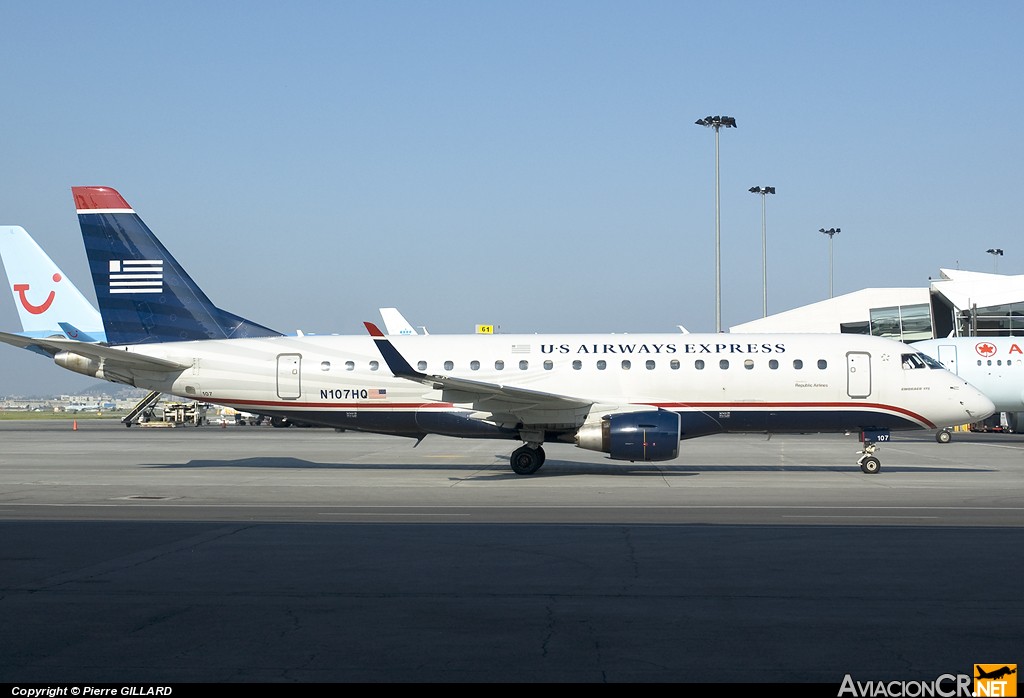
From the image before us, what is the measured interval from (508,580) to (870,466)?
57.8 ft

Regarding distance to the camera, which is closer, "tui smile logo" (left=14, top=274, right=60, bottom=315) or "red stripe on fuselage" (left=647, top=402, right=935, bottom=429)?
"red stripe on fuselage" (left=647, top=402, right=935, bottom=429)

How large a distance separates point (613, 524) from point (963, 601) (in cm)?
648

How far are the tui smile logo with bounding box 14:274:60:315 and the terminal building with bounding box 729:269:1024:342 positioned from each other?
5079cm

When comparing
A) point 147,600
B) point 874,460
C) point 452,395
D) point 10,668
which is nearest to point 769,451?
point 874,460

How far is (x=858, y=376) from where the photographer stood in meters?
25.5

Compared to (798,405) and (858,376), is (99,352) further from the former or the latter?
(858,376)

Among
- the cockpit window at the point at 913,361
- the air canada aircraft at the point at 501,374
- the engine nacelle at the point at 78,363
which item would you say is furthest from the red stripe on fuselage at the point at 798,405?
the engine nacelle at the point at 78,363

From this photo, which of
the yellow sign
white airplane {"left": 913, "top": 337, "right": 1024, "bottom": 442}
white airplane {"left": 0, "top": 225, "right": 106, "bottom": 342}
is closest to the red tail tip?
white airplane {"left": 0, "top": 225, "right": 106, "bottom": 342}

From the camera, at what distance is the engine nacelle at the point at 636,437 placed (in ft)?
77.4

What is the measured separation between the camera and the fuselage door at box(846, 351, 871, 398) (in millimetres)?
25453

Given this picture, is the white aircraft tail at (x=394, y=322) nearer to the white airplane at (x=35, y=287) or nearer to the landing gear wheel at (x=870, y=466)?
the white airplane at (x=35, y=287)

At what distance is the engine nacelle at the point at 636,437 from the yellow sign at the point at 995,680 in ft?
53.5

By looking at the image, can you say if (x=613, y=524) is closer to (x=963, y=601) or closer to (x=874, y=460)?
(x=963, y=601)

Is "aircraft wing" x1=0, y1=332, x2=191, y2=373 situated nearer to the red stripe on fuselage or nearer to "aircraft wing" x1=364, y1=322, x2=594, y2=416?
"aircraft wing" x1=364, y1=322, x2=594, y2=416
